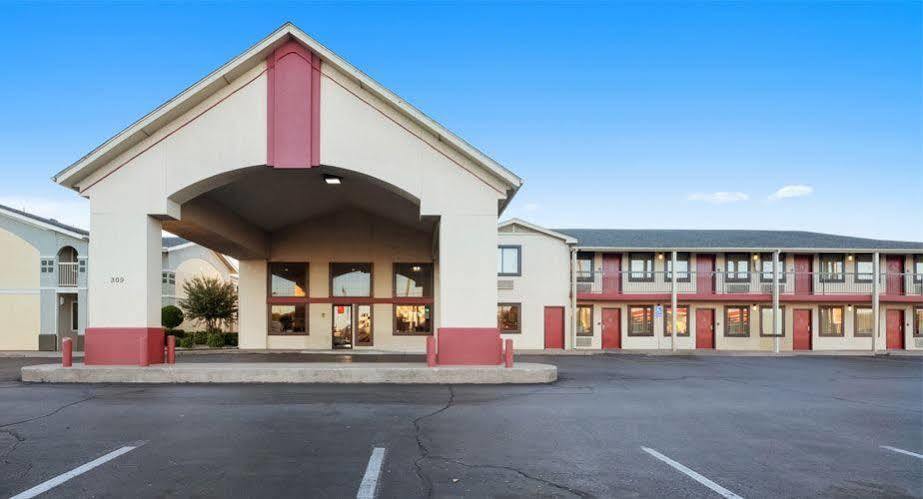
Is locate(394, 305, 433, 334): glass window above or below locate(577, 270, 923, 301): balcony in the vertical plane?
below

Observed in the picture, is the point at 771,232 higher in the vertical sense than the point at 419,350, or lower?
higher

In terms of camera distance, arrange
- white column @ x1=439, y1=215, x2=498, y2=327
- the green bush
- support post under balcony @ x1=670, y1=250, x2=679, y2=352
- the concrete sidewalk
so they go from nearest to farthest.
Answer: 1. the concrete sidewalk
2. white column @ x1=439, y1=215, x2=498, y2=327
3. the green bush
4. support post under balcony @ x1=670, y1=250, x2=679, y2=352

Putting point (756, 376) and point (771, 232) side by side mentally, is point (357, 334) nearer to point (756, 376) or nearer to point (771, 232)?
point (756, 376)

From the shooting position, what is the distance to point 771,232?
35.9 meters

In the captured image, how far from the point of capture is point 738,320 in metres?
30.3

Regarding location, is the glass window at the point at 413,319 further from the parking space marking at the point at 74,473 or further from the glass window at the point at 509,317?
the parking space marking at the point at 74,473

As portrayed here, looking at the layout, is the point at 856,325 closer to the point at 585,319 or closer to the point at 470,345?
the point at 585,319

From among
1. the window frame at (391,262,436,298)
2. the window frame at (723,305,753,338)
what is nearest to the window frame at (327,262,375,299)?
the window frame at (391,262,436,298)

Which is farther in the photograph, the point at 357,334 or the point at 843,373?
the point at 357,334

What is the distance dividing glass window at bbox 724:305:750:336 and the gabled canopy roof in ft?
64.4

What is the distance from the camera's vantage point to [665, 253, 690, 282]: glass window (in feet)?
98.8

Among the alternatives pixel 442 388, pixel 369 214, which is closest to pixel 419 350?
pixel 369 214

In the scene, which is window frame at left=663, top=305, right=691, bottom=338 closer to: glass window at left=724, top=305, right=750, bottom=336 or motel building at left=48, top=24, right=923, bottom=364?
motel building at left=48, top=24, right=923, bottom=364

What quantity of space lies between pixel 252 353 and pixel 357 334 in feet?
14.9
